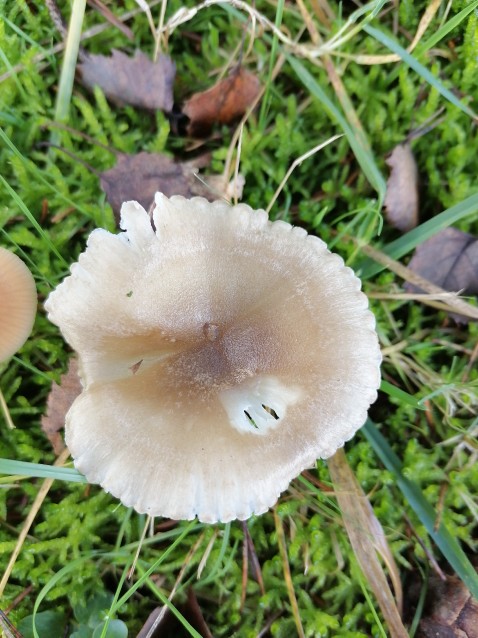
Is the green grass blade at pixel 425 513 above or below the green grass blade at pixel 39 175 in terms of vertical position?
below

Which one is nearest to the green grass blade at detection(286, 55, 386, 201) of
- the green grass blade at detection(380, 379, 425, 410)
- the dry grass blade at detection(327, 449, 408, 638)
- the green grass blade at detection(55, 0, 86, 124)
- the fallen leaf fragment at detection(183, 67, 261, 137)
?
the fallen leaf fragment at detection(183, 67, 261, 137)

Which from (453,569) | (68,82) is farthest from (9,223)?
(453,569)

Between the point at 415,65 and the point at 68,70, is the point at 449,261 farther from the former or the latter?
the point at 68,70

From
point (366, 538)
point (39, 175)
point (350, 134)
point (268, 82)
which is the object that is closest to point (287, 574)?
point (366, 538)

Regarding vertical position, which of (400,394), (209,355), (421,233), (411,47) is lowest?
(400,394)

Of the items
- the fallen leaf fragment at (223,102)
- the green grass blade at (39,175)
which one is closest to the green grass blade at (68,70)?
the green grass blade at (39,175)

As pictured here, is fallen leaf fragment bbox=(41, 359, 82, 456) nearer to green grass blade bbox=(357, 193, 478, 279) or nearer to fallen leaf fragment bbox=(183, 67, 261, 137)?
fallen leaf fragment bbox=(183, 67, 261, 137)

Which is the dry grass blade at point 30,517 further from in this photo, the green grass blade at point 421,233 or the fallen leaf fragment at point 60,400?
the green grass blade at point 421,233
